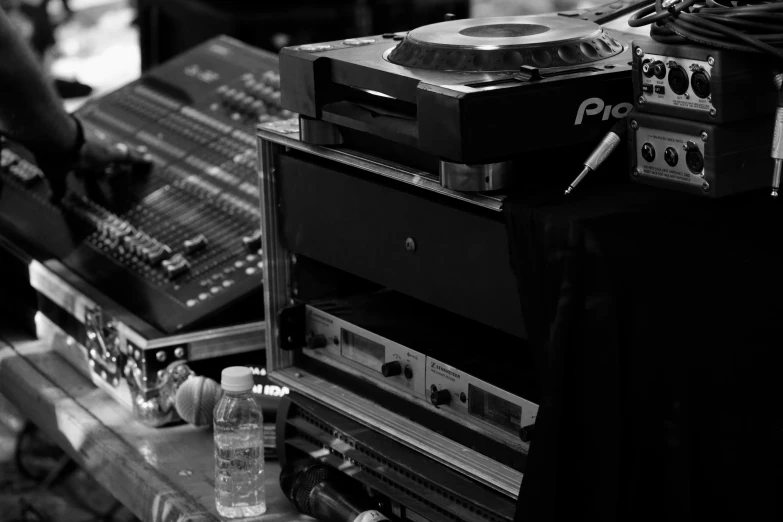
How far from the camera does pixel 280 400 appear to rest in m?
1.55

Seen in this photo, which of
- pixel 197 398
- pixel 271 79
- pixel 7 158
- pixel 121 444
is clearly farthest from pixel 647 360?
pixel 7 158

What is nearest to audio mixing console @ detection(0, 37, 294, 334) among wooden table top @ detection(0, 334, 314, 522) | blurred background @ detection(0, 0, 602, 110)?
wooden table top @ detection(0, 334, 314, 522)

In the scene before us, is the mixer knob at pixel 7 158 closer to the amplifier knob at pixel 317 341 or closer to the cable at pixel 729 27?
the amplifier knob at pixel 317 341

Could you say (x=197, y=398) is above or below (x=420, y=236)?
below

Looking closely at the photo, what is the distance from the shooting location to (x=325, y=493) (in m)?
1.38

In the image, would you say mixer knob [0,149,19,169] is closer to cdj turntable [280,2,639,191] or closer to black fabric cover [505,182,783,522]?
cdj turntable [280,2,639,191]

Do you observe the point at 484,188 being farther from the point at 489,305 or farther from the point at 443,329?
the point at 443,329

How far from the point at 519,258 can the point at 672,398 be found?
187 millimetres

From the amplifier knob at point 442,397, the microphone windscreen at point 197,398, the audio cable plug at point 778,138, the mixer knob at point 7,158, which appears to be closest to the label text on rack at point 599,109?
the audio cable plug at point 778,138

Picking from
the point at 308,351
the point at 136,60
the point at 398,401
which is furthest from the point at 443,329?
the point at 136,60

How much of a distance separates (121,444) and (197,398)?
0.13 meters

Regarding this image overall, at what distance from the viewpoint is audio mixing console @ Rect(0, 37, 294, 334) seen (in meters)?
1.76

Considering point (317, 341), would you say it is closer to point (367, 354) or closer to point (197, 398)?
point (367, 354)

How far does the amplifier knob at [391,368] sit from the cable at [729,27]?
18.9 inches
